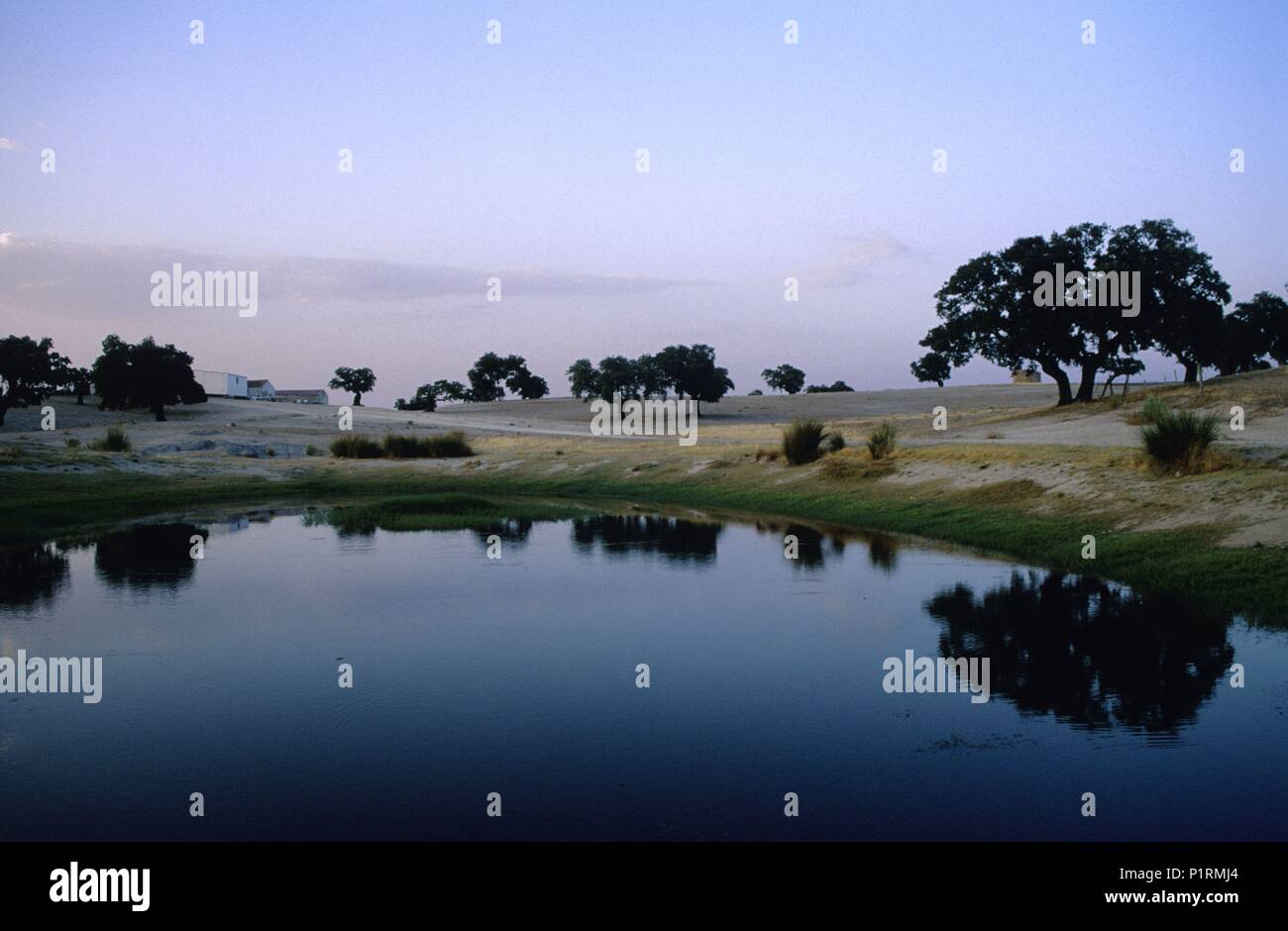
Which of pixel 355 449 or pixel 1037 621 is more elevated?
pixel 355 449

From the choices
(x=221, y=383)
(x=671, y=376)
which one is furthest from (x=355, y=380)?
(x=671, y=376)

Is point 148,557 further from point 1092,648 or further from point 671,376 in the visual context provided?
point 671,376

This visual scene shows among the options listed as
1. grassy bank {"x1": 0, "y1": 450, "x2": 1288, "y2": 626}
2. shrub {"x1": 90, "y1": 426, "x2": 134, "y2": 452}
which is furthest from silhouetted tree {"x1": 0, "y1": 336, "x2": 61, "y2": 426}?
grassy bank {"x1": 0, "y1": 450, "x2": 1288, "y2": 626}

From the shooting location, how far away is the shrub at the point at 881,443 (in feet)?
128

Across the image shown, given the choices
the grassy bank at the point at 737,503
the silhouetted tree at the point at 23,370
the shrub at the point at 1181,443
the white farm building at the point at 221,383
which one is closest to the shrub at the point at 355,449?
the grassy bank at the point at 737,503

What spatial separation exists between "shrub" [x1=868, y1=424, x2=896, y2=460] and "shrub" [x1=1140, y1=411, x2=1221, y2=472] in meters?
14.0

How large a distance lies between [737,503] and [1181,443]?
16.8 m

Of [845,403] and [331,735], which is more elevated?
[845,403]

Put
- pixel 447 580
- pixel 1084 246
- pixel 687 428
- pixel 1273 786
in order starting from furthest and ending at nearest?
pixel 687 428 < pixel 1084 246 < pixel 447 580 < pixel 1273 786

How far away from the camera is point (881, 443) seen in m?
39.6

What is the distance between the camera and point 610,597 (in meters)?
19.4
